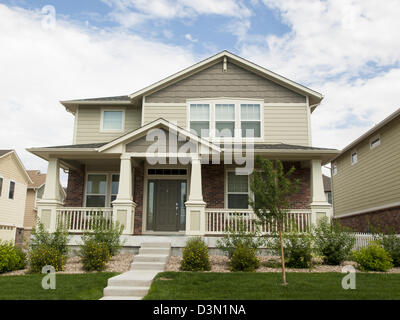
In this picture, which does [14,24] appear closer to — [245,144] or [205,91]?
[205,91]

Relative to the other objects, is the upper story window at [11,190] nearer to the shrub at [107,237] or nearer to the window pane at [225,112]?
the shrub at [107,237]

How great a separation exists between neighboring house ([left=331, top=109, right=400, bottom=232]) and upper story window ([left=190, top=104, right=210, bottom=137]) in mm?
5334

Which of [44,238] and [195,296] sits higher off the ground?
[44,238]

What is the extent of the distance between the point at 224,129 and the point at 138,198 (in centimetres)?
428

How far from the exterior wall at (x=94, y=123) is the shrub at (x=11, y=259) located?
237 inches

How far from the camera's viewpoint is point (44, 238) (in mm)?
10547

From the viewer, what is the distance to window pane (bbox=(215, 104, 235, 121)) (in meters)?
14.6

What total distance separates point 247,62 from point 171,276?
31.2 feet

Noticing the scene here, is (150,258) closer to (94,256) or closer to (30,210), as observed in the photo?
(94,256)

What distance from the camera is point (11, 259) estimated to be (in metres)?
9.80

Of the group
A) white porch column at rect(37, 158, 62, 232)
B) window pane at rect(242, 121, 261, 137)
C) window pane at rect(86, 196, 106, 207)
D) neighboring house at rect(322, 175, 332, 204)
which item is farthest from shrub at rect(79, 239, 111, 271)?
neighboring house at rect(322, 175, 332, 204)
